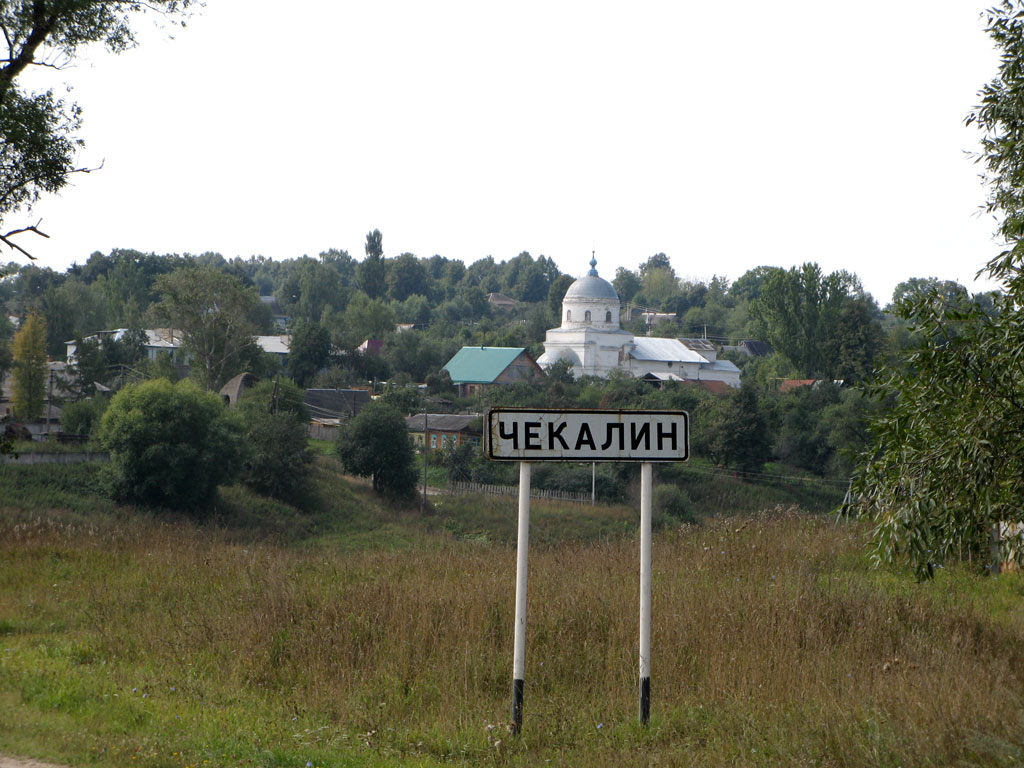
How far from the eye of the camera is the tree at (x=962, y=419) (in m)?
7.14

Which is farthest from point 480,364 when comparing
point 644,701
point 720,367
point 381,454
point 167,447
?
point 644,701

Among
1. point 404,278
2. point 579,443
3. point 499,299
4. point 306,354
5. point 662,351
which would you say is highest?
point 404,278

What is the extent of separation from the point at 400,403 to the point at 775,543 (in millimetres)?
47026

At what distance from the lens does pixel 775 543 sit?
1074cm

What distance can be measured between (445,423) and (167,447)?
19.3 meters

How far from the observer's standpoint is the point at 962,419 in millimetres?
7250

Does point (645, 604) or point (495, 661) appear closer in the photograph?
point (645, 604)

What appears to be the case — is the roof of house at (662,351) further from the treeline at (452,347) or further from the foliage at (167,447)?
the foliage at (167,447)

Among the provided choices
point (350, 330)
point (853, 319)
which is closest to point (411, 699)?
point (853, 319)

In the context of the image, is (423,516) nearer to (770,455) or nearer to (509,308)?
(770,455)

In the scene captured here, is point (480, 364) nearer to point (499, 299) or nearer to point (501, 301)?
point (501, 301)

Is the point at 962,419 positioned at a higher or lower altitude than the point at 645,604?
higher

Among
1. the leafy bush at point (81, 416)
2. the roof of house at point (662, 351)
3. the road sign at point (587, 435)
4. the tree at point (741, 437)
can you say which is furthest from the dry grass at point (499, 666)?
the roof of house at point (662, 351)

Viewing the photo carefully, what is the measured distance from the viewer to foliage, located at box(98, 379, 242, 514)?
121 ft
